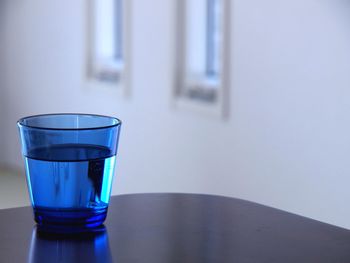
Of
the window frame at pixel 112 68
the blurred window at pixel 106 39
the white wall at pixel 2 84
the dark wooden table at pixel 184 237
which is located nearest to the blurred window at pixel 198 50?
the window frame at pixel 112 68

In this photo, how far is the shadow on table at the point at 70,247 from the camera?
117 cm

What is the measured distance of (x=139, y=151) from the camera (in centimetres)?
380

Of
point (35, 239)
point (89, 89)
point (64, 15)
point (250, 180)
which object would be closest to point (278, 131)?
point (250, 180)

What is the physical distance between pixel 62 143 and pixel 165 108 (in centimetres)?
234

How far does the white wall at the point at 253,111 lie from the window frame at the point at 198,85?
33 mm

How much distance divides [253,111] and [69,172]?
6.45 ft

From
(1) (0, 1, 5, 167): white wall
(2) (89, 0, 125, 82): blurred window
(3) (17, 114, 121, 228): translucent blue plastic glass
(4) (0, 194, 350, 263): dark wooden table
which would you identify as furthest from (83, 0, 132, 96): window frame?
(3) (17, 114, 121, 228): translucent blue plastic glass

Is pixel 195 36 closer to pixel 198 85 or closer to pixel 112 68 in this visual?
pixel 198 85

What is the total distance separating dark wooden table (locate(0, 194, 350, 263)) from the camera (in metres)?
1.17

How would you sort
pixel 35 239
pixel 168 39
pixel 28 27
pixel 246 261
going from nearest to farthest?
1. pixel 246 261
2. pixel 35 239
3. pixel 168 39
4. pixel 28 27

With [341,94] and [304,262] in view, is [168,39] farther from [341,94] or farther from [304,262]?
[304,262]

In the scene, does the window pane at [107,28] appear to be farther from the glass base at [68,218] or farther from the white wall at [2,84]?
the glass base at [68,218]

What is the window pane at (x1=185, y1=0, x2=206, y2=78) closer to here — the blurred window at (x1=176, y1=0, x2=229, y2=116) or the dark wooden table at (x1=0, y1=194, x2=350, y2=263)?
the blurred window at (x1=176, y1=0, x2=229, y2=116)

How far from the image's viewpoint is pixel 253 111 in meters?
3.18
